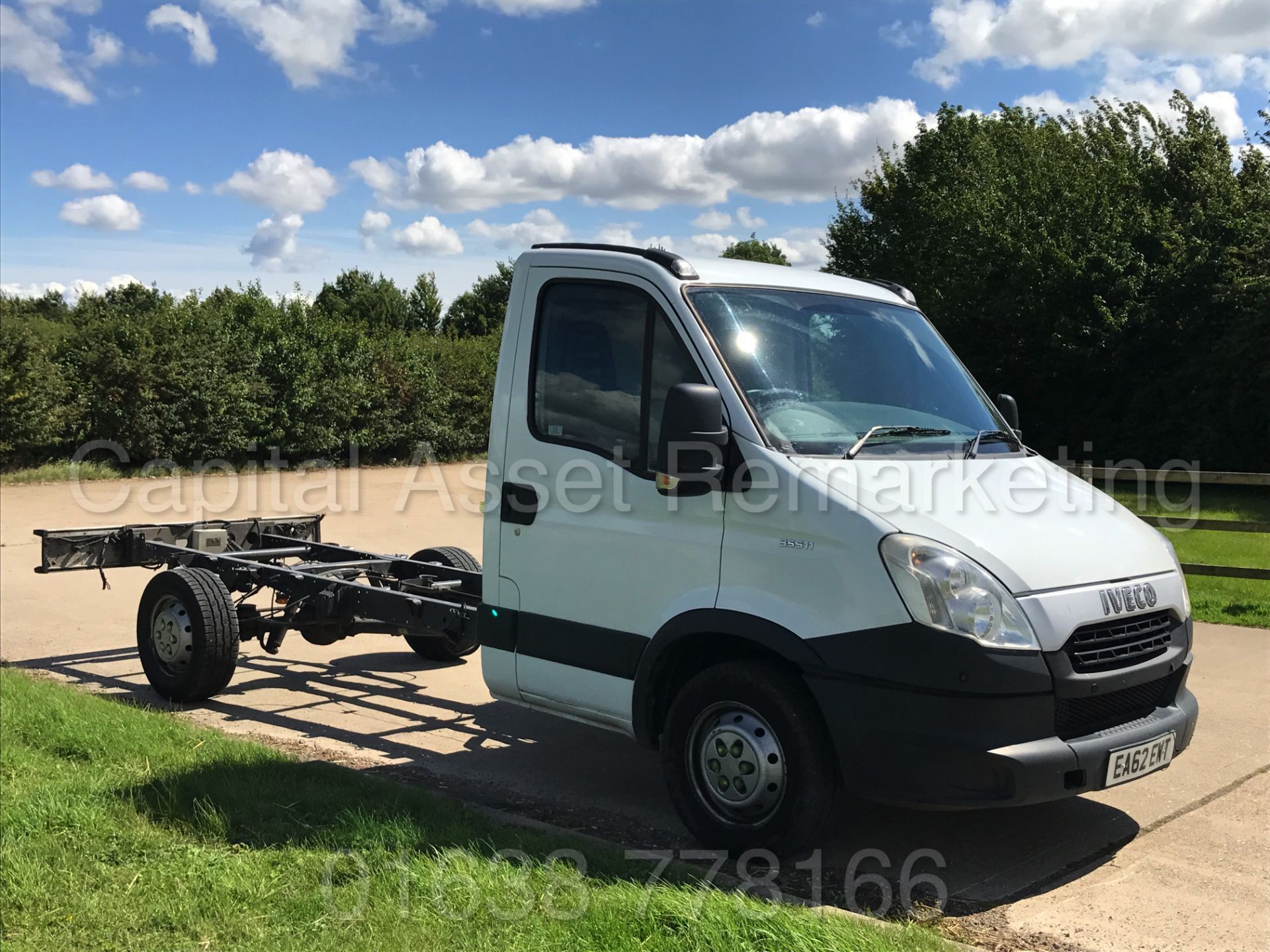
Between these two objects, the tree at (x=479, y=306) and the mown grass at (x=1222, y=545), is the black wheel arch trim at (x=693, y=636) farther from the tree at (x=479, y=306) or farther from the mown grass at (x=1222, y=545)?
the tree at (x=479, y=306)

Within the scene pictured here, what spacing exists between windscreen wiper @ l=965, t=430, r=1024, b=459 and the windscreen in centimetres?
3

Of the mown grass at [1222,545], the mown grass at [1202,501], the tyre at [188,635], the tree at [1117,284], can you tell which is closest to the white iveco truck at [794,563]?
the tyre at [188,635]

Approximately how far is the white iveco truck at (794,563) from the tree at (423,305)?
6167cm

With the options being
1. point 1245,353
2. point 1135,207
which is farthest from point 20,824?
point 1135,207

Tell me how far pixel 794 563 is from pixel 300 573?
13.2ft

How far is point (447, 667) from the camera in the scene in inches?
353

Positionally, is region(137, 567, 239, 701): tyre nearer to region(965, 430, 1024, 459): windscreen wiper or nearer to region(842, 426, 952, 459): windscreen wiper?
region(842, 426, 952, 459): windscreen wiper

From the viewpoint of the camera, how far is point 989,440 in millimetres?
5480

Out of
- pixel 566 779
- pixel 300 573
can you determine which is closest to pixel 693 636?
pixel 566 779

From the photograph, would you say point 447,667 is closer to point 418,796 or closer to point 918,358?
point 418,796

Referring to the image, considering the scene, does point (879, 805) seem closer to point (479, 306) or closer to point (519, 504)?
point (519, 504)

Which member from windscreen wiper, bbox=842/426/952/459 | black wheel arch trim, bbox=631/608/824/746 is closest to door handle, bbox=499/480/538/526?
black wheel arch trim, bbox=631/608/824/746

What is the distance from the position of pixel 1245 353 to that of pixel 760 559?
75.0 feet

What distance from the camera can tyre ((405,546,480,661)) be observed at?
28.0 feet
